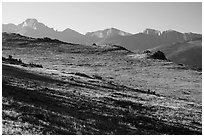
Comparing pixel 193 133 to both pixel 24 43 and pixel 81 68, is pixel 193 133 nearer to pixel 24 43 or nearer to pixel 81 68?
pixel 81 68

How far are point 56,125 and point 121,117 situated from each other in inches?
309

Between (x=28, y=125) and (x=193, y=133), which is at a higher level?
(x=28, y=125)

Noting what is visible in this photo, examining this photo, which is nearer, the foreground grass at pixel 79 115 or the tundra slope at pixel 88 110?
the foreground grass at pixel 79 115

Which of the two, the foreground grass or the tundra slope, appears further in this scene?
the tundra slope

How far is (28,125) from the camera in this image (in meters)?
18.0

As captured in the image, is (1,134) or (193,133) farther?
(193,133)

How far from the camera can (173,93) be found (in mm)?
55969

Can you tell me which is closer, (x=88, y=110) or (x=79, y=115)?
(x=79, y=115)

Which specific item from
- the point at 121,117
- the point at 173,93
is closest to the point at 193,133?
the point at 121,117

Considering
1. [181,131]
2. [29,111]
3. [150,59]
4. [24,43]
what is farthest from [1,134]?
[24,43]

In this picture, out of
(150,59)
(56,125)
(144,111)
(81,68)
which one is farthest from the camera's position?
(150,59)

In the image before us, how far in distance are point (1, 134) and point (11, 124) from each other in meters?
2.06

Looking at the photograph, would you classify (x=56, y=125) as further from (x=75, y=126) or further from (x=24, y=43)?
(x=24, y=43)

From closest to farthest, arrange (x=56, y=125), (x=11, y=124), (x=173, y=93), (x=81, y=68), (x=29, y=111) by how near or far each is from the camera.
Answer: (x=11, y=124) → (x=56, y=125) → (x=29, y=111) → (x=173, y=93) → (x=81, y=68)
